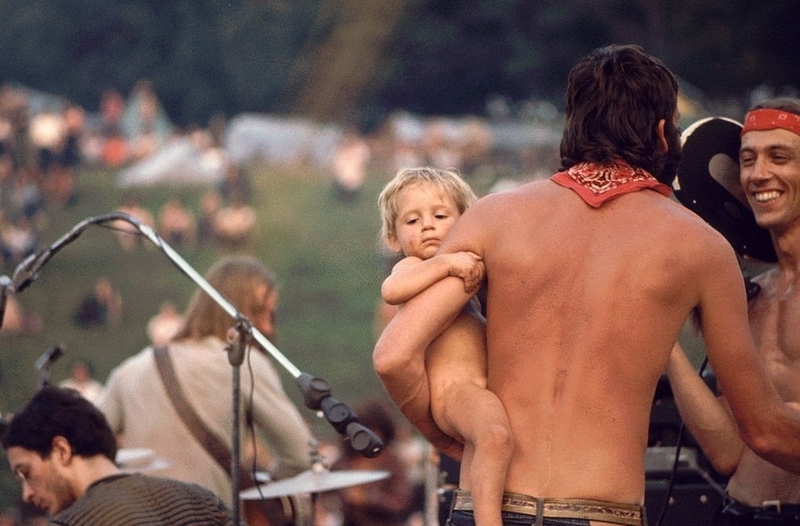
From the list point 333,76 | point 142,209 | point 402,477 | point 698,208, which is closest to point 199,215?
point 142,209

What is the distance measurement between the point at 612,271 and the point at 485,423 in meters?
0.45

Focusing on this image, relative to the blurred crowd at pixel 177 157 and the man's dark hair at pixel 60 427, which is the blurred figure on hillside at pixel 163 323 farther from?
the man's dark hair at pixel 60 427

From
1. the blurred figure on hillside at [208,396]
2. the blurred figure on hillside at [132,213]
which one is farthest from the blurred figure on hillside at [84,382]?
the blurred figure on hillside at [208,396]

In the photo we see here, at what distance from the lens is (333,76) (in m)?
22.1

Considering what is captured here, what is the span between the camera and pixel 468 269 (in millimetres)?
3102

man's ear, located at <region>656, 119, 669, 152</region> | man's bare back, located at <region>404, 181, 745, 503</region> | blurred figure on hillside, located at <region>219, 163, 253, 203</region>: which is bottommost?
blurred figure on hillside, located at <region>219, 163, 253, 203</region>

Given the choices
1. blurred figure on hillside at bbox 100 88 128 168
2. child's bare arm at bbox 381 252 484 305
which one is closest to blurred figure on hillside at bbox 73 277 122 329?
blurred figure on hillside at bbox 100 88 128 168

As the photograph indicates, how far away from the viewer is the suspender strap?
576 cm

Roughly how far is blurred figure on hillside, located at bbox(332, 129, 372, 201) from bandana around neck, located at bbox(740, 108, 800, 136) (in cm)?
1582

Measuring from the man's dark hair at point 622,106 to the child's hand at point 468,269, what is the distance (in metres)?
0.37

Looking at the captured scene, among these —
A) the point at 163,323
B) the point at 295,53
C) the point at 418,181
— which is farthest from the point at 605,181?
the point at 295,53

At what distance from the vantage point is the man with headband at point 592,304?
305 cm

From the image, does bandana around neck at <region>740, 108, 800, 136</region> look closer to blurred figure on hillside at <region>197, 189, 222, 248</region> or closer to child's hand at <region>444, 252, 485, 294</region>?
child's hand at <region>444, 252, 485, 294</region>

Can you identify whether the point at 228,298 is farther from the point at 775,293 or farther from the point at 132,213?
the point at 132,213
